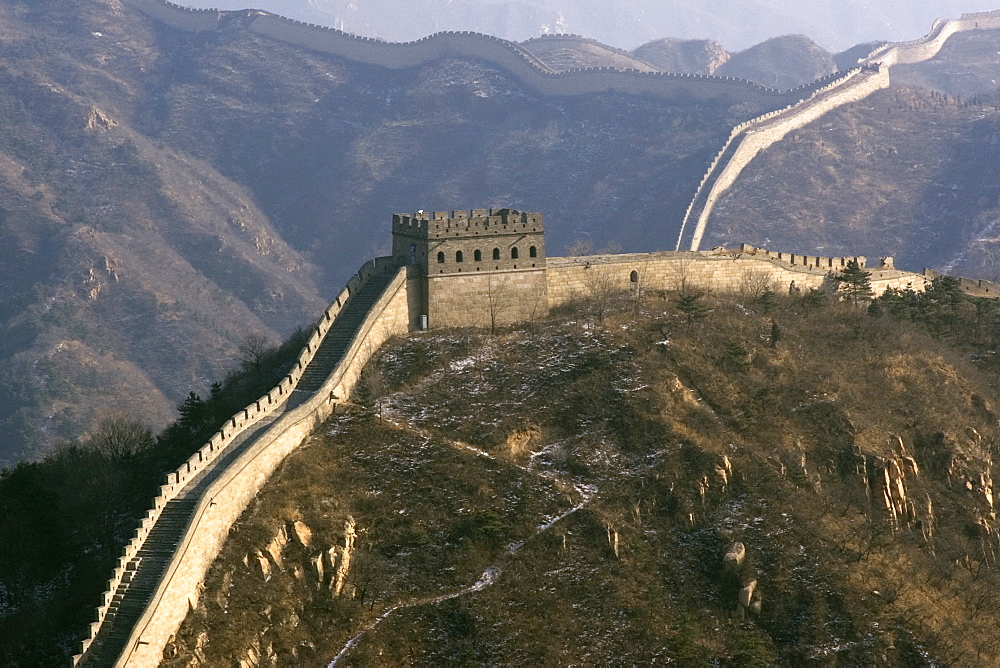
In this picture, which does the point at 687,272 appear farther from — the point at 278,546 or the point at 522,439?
the point at 278,546

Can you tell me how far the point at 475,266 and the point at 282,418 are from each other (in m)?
14.8

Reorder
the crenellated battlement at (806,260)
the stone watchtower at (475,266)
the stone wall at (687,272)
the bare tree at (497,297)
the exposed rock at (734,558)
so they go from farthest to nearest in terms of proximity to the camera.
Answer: the crenellated battlement at (806,260), the stone wall at (687,272), the bare tree at (497,297), the stone watchtower at (475,266), the exposed rock at (734,558)

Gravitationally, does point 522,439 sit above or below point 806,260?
below

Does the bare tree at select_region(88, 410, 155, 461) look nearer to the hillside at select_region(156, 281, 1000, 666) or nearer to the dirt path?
the hillside at select_region(156, 281, 1000, 666)

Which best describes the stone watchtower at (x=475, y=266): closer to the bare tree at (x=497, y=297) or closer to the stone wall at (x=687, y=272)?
the bare tree at (x=497, y=297)

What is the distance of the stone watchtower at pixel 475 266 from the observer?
75.6 metres

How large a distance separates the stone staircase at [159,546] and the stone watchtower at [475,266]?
288 inches

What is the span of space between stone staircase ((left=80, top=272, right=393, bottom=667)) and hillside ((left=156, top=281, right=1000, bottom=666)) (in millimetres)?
1998

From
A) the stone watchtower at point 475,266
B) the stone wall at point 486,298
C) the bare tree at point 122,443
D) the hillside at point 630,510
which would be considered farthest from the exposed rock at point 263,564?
the stone wall at point 486,298

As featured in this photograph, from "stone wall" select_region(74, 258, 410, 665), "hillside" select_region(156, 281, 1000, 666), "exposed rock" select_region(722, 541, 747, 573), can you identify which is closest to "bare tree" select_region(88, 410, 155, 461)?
"stone wall" select_region(74, 258, 410, 665)

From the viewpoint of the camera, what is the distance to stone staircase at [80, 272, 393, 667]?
54.6 metres

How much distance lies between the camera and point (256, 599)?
2267 inches

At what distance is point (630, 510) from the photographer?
6369cm

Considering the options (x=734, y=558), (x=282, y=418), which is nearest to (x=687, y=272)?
(x=734, y=558)
